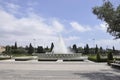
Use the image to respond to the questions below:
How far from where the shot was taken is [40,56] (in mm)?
63344

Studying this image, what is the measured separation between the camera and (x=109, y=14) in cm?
2558

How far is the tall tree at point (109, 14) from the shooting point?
2531 centimetres

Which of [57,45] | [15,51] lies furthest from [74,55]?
[15,51]

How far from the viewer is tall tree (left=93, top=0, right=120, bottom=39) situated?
25312 millimetres

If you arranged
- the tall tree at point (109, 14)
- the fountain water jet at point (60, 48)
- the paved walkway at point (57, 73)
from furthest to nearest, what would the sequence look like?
1. the fountain water jet at point (60, 48)
2. the tall tree at point (109, 14)
3. the paved walkway at point (57, 73)

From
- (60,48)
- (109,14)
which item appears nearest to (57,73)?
(109,14)

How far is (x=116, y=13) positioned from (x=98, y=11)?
5.41 ft

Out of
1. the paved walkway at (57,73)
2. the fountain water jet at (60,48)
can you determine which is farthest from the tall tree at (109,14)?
the fountain water jet at (60,48)

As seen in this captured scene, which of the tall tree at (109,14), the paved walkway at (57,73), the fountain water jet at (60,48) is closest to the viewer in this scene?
the paved walkway at (57,73)

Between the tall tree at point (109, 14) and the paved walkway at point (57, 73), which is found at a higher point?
the tall tree at point (109, 14)

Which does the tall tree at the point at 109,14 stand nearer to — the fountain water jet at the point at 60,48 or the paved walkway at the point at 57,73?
the paved walkway at the point at 57,73

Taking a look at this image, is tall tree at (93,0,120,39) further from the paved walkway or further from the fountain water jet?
the fountain water jet

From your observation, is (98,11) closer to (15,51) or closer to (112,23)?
(112,23)

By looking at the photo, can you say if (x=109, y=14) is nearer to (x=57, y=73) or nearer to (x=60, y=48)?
(x=57, y=73)
